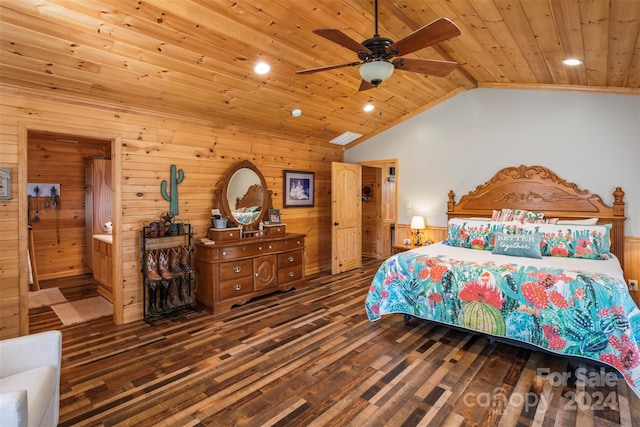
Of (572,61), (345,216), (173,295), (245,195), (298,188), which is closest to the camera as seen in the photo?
(572,61)

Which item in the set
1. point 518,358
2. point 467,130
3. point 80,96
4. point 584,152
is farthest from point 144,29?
point 584,152

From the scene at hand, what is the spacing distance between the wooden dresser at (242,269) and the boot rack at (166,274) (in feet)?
0.63

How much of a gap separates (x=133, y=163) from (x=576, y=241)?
198 inches

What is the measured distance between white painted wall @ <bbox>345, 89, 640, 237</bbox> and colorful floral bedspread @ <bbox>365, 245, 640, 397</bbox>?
1624 mm

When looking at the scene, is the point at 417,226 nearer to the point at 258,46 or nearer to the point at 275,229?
the point at 275,229

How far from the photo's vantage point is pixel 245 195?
4.94 m

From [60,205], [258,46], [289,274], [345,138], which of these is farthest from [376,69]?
[60,205]

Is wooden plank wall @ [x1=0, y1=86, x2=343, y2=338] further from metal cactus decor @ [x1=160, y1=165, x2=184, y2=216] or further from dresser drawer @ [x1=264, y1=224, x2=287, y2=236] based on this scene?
dresser drawer @ [x1=264, y1=224, x2=287, y2=236]

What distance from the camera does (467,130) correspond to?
17.5ft

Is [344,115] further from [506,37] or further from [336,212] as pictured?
[506,37]

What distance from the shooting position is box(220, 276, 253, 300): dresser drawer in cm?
421

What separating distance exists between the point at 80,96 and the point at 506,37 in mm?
4127

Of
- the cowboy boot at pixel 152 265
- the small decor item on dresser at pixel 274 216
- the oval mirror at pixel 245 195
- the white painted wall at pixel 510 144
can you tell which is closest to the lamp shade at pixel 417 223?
the white painted wall at pixel 510 144

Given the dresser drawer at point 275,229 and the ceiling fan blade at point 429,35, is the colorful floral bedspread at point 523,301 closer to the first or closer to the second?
the dresser drawer at point 275,229
